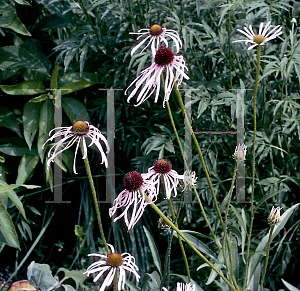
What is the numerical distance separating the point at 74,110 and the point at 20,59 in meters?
0.30

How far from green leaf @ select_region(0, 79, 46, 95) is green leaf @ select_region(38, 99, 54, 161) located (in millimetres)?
60

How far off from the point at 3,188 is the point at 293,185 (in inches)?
43.6

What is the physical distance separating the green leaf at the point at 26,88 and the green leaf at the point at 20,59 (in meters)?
0.07

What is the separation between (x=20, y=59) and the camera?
1.61m

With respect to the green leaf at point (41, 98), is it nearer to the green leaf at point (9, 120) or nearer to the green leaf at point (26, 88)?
the green leaf at point (26, 88)

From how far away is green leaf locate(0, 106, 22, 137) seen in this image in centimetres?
157

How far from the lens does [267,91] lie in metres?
1.55

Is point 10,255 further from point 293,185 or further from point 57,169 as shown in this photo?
point 293,185

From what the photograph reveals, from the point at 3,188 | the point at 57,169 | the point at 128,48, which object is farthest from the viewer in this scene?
the point at 57,169

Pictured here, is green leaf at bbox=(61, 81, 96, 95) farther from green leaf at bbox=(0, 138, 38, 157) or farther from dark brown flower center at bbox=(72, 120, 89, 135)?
dark brown flower center at bbox=(72, 120, 89, 135)

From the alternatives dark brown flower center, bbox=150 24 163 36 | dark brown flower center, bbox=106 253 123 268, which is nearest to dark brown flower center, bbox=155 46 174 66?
dark brown flower center, bbox=150 24 163 36

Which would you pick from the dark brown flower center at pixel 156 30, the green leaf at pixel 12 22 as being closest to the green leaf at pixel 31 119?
the green leaf at pixel 12 22

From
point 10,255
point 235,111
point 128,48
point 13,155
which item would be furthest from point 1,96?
point 235,111

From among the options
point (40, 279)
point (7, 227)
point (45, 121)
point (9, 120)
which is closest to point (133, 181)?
point (40, 279)
